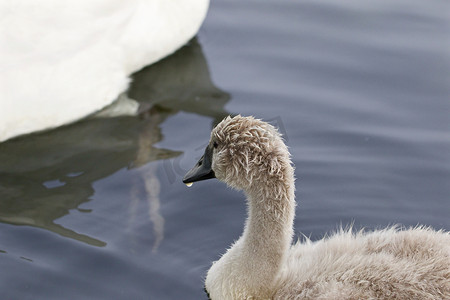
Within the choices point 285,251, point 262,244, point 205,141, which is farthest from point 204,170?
point 205,141

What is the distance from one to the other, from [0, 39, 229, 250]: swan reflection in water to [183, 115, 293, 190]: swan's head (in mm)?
1086

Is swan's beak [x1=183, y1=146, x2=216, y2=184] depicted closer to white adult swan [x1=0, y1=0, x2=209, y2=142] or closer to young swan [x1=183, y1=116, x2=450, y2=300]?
young swan [x1=183, y1=116, x2=450, y2=300]

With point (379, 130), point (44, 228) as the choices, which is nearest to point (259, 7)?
point (379, 130)

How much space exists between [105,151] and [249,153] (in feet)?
7.09

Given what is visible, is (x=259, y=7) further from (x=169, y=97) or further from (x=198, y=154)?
(x=198, y=154)

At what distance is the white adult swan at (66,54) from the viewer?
6.59m

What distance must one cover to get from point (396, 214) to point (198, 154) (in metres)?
1.56

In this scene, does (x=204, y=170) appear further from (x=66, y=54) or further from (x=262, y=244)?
(x=66, y=54)

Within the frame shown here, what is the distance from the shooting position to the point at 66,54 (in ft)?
22.4

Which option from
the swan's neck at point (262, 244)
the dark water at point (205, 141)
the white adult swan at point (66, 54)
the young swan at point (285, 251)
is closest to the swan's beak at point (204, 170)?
the young swan at point (285, 251)

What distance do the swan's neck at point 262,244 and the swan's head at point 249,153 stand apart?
0.06m

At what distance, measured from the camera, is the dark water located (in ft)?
19.1

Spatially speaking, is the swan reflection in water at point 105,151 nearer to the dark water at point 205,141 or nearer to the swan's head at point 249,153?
the dark water at point 205,141

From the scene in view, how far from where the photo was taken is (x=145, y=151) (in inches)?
270
